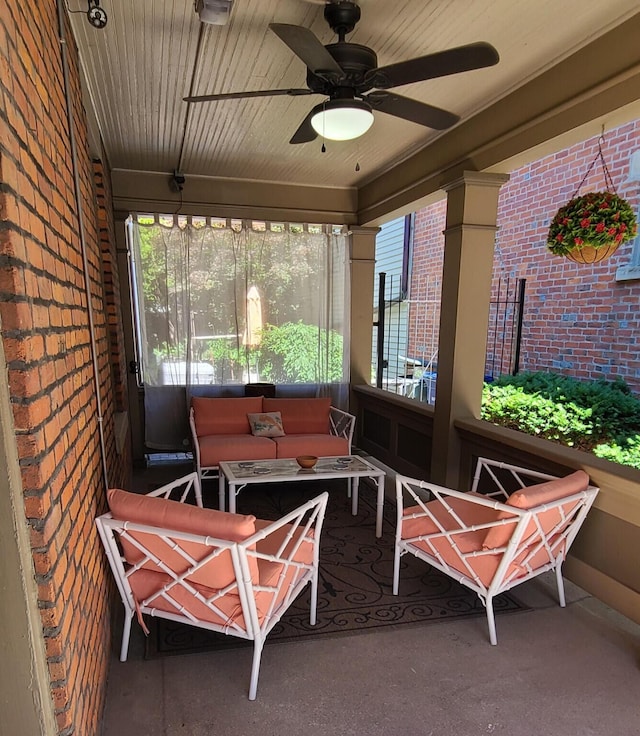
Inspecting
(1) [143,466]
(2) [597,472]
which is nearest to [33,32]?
(2) [597,472]

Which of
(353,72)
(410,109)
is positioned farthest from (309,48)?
(410,109)

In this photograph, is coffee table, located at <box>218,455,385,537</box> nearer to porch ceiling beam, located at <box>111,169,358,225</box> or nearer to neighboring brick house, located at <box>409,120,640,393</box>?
neighboring brick house, located at <box>409,120,640,393</box>

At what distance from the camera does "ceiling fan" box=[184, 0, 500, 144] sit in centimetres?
176

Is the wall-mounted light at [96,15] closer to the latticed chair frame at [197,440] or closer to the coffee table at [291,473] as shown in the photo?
the coffee table at [291,473]

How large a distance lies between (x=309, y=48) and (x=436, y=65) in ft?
1.77

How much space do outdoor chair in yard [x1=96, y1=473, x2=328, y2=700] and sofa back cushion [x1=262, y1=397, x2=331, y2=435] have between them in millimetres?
2318

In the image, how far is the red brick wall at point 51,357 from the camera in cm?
101

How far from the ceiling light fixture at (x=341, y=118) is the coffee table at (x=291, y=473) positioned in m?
2.05

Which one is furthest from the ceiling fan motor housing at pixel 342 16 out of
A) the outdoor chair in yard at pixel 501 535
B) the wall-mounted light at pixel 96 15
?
the outdoor chair in yard at pixel 501 535

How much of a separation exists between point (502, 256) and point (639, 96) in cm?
319

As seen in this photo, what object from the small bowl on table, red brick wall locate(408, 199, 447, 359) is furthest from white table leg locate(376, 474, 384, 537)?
red brick wall locate(408, 199, 447, 359)

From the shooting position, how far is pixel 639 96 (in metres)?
2.05

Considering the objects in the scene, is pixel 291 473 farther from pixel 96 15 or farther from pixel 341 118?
pixel 96 15

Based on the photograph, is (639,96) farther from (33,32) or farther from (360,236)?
(360,236)
